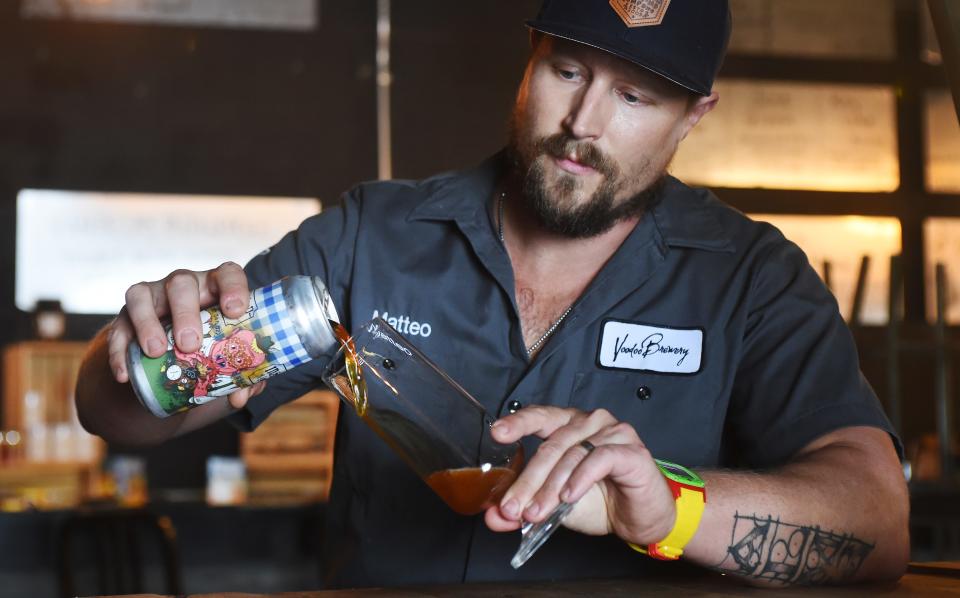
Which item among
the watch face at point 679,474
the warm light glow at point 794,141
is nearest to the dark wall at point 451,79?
the warm light glow at point 794,141

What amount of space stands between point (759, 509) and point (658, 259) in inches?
17.8

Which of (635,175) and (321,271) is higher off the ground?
(635,175)

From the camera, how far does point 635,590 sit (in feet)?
3.59

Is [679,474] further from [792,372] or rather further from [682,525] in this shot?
[792,372]

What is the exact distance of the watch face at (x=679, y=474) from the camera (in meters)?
1.09

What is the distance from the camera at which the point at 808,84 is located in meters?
5.42

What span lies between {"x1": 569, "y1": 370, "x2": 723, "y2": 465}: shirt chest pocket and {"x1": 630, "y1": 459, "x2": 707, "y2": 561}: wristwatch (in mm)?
348

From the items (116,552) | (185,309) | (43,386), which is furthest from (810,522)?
(43,386)

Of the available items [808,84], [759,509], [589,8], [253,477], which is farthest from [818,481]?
[808,84]

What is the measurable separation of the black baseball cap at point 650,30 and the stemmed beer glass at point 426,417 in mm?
493

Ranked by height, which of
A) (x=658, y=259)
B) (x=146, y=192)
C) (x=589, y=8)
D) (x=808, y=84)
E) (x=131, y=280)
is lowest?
(x=131, y=280)

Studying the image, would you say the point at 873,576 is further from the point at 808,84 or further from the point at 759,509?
the point at 808,84

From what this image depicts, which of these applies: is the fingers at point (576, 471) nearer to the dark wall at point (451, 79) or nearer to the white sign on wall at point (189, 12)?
the dark wall at point (451, 79)

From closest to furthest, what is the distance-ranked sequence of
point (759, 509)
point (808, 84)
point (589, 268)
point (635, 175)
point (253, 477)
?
point (759, 509)
point (635, 175)
point (589, 268)
point (253, 477)
point (808, 84)
